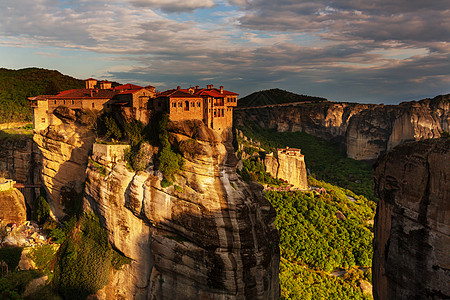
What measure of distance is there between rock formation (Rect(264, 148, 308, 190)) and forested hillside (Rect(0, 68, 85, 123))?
38.1 metres

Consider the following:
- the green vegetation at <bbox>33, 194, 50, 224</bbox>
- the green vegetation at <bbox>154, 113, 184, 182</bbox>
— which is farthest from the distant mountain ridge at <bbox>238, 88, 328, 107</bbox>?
the green vegetation at <bbox>154, 113, 184, 182</bbox>

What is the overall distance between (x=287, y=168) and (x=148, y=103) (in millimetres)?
34494

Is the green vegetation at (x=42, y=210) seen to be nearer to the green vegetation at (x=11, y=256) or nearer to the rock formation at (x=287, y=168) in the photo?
the green vegetation at (x=11, y=256)

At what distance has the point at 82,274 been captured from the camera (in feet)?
109

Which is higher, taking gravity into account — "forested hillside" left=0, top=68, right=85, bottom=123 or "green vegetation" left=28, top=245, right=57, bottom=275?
"forested hillside" left=0, top=68, right=85, bottom=123

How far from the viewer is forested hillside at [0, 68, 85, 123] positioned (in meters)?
64.2

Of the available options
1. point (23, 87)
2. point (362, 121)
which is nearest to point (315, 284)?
point (362, 121)

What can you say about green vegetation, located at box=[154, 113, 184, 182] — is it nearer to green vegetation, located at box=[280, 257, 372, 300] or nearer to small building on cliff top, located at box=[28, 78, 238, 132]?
small building on cliff top, located at box=[28, 78, 238, 132]

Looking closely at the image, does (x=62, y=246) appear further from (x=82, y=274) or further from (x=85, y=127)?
(x=85, y=127)

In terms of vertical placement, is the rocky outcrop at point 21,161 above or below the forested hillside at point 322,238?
above

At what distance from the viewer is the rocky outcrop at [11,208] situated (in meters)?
41.3

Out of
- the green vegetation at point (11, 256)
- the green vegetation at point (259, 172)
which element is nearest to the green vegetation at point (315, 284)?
the green vegetation at point (259, 172)

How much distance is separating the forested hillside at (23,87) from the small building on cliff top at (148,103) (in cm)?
1735

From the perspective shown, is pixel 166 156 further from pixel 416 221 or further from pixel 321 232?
pixel 321 232
